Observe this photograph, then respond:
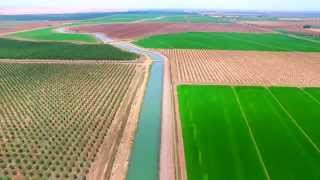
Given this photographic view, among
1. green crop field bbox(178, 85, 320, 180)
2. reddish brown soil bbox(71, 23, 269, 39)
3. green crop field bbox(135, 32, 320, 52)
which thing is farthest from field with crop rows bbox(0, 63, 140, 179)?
reddish brown soil bbox(71, 23, 269, 39)

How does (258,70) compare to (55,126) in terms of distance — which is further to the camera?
(258,70)

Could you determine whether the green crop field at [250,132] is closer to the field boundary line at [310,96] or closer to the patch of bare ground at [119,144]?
the field boundary line at [310,96]

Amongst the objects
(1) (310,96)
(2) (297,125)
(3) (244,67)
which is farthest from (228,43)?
(2) (297,125)

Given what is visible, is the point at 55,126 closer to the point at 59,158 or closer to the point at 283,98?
the point at 59,158

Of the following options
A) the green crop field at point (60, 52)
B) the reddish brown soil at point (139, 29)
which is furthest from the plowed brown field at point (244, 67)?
the reddish brown soil at point (139, 29)

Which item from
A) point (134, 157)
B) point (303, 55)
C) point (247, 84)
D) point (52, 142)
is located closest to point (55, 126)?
point (52, 142)
